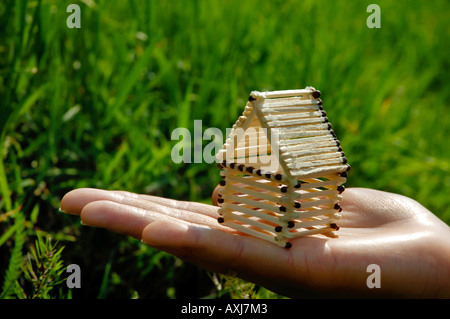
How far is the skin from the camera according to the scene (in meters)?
1.78

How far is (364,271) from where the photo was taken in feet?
6.05

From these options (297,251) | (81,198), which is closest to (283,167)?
(297,251)

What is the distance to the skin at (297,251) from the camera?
5.85ft

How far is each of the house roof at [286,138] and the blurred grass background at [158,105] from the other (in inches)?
19.2

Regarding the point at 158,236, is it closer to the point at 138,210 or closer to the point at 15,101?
the point at 138,210

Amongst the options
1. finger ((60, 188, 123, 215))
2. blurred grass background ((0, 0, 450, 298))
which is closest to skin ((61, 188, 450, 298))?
finger ((60, 188, 123, 215))

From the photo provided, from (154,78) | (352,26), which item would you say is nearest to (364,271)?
(154,78)

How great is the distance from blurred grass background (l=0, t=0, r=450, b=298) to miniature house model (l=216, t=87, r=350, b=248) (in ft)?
0.92

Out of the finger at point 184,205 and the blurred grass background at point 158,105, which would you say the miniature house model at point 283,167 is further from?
the blurred grass background at point 158,105

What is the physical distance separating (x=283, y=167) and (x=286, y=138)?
133 mm

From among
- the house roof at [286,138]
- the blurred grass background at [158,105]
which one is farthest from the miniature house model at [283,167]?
the blurred grass background at [158,105]

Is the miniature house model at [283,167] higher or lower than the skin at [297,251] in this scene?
higher

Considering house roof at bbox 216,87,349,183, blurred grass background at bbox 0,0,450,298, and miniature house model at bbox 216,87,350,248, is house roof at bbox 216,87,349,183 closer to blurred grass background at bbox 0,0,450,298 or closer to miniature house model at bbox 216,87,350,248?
miniature house model at bbox 216,87,350,248

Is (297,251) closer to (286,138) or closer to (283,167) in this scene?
(283,167)
